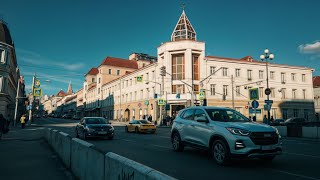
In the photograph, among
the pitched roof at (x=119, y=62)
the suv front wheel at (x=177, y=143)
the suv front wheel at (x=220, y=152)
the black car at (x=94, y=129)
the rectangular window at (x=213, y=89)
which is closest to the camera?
the suv front wheel at (x=220, y=152)

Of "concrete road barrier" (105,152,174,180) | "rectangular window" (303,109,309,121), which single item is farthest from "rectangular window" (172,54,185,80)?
"concrete road barrier" (105,152,174,180)

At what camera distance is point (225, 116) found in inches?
352

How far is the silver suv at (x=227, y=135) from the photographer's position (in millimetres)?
7336

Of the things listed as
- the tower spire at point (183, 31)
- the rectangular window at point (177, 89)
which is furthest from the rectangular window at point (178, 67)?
the tower spire at point (183, 31)

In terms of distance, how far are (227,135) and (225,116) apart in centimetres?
135

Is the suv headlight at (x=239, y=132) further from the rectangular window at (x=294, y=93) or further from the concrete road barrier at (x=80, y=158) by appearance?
the rectangular window at (x=294, y=93)

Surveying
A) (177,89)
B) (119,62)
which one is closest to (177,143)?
(177,89)

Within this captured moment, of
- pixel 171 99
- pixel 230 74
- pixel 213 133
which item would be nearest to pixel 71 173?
pixel 213 133

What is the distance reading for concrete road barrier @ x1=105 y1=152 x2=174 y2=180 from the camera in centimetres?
300

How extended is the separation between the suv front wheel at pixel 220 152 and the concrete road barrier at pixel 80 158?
3910mm

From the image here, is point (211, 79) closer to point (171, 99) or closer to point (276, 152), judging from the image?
point (171, 99)

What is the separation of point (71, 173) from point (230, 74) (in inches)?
1748

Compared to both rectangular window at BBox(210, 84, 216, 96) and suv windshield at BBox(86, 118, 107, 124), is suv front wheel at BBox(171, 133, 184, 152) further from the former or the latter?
rectangular window at BBox(210, 84, 216, 96)

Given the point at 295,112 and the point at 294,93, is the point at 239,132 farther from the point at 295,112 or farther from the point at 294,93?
the point at 294,93
